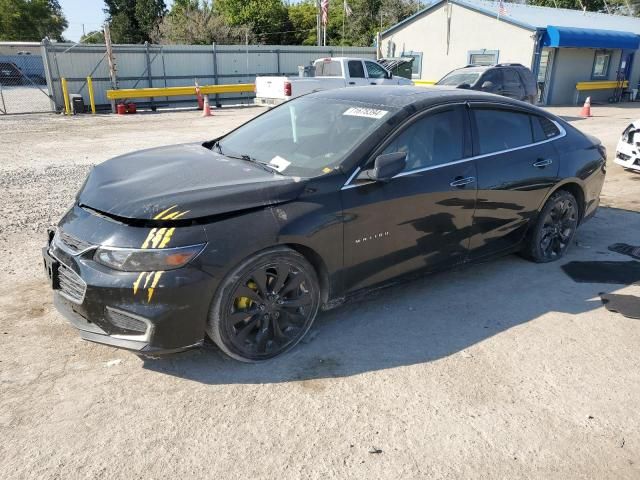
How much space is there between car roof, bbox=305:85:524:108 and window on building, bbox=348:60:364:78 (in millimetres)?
13344

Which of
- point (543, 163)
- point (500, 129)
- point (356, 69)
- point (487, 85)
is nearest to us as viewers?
point (500, 129)

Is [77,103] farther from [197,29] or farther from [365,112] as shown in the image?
[197,29]

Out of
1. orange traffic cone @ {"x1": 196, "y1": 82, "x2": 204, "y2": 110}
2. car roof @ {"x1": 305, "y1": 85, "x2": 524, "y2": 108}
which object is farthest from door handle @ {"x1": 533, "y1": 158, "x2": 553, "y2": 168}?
orange traffic cone @ {"x1": 196, "y1": 82, "x2": 204, "y2": 110}

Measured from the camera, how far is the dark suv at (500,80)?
47.5ft

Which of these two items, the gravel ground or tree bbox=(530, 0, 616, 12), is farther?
tree bbox=(530, 0, 616, 12)

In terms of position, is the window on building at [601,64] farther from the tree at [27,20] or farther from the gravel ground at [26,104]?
the tree at [27,20]

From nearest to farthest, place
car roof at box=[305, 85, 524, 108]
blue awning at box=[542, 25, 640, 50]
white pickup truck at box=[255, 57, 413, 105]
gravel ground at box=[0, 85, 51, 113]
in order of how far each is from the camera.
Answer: car roof at box=[305, 85, 524, 108] < white pickup truck at box=[255, 57, 413, 105] < gravel ground at box=[0, 85, 51, 113] < blue awning at box=[542, 25, 640, 50]

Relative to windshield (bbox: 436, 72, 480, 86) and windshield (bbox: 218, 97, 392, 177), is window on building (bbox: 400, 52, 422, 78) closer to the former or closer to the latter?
windshield (bbox: 436, 72, 480, 86)

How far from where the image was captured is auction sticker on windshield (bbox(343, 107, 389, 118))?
13.0 feet

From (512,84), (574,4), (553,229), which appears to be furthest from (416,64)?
(574,4)

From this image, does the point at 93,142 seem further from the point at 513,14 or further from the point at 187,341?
the point at 513,14

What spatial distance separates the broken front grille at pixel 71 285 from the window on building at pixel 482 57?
78.3ft

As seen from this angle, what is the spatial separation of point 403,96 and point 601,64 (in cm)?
2643

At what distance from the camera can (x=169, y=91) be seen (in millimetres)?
20922
